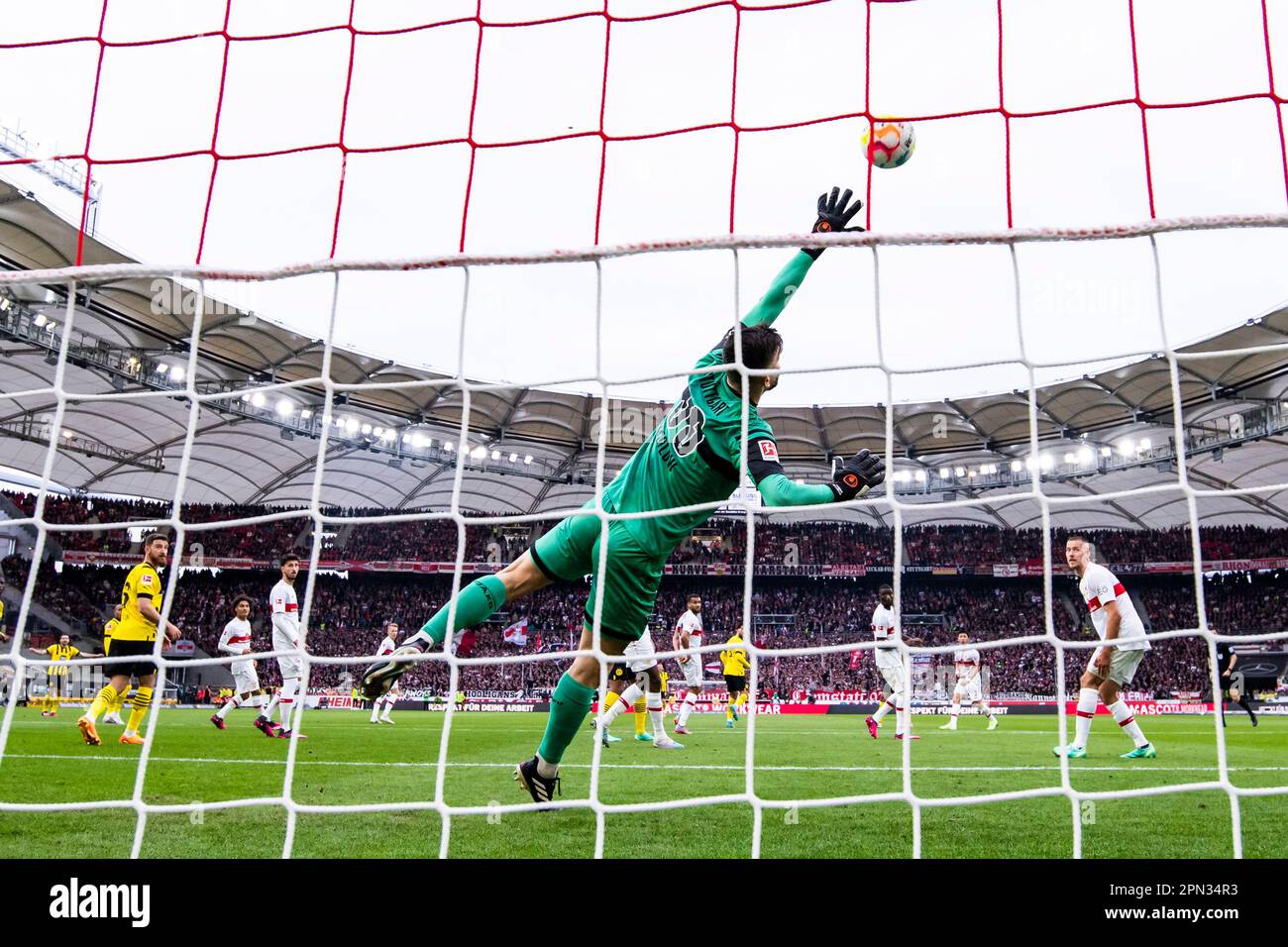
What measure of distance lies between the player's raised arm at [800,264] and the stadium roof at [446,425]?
15496 millimetres

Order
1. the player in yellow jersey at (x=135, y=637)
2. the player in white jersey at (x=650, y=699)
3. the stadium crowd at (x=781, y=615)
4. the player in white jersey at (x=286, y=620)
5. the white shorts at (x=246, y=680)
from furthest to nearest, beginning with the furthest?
the stadium crowd at (x=781, y=615), the white shorts at (x=246, y=680), the player in white jersey at (x=286, y=620), the player in white jersey at (x=650, y=699), the player in yellow jersey at (x=135, y=637)

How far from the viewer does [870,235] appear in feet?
11.8

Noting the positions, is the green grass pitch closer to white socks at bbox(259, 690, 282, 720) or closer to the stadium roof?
white socks at bbox(259, 690, 282, 720)

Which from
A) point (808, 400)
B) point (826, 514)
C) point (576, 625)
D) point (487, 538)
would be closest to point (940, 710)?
point (808, 400)

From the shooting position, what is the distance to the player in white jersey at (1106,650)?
7.29 m

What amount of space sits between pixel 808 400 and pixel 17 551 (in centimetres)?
2355

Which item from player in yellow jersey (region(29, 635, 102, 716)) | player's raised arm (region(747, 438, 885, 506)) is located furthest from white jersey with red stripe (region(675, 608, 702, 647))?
player in yellow jersey (region(29, 635, 102, 716))

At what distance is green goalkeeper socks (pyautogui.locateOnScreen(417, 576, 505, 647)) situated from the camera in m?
3.89

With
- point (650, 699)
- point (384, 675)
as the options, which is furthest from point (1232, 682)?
point (384, 675)

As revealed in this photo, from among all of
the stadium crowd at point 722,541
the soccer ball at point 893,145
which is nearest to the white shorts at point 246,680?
the soccer ball at point 893,145

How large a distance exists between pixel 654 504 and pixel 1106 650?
5.10m

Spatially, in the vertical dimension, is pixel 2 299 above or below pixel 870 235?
above

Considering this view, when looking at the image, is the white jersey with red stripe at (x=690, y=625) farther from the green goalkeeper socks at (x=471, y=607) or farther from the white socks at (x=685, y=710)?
the green goalkeeper socks at (x=471, y=607)
